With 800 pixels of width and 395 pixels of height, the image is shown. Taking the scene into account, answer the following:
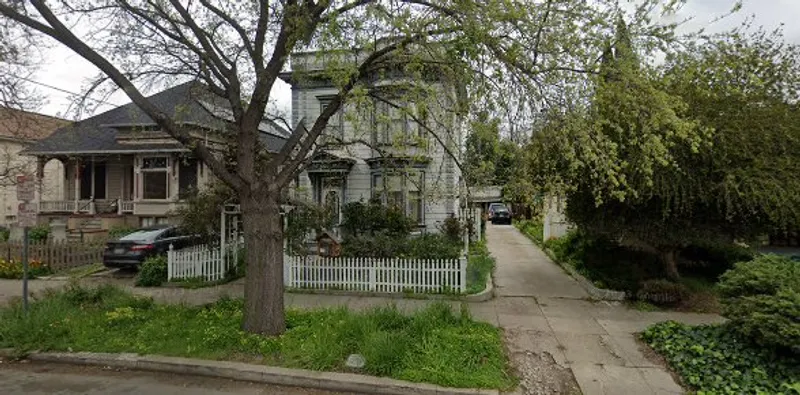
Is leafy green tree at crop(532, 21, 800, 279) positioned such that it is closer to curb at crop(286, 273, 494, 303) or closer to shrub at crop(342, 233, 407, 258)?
curb at crop(286, 273, 494, 303)

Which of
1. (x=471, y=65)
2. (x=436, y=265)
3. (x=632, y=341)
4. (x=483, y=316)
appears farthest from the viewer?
(x=436, y=265)

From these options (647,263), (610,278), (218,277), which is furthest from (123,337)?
(647,263)

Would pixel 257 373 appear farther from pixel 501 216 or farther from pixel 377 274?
pixel 501 216

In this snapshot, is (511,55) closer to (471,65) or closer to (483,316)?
(471,65)

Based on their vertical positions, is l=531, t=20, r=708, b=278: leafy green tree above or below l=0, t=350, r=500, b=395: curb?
above

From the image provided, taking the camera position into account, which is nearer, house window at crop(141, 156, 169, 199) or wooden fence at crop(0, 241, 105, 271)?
wooden fence at crop(0, 241, 105, 271)

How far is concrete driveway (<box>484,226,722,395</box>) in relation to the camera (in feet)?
17.5

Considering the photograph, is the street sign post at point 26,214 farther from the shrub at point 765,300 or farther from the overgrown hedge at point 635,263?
the overgrown hedge at point 635,263

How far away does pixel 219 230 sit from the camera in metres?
12.4

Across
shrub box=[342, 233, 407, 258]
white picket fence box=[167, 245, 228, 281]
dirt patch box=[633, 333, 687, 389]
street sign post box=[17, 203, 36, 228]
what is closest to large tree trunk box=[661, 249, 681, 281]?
dirt patch box=[633, 333, 687, 389]

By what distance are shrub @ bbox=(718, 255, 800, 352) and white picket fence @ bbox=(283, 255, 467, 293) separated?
4769mm

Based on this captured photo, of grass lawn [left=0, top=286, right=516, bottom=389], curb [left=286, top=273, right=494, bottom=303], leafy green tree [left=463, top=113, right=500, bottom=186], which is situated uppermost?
leafy green tree [left=463, top=113, right=500, bottom=186]

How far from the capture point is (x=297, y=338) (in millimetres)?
6109

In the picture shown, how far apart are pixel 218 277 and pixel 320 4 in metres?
8.26
